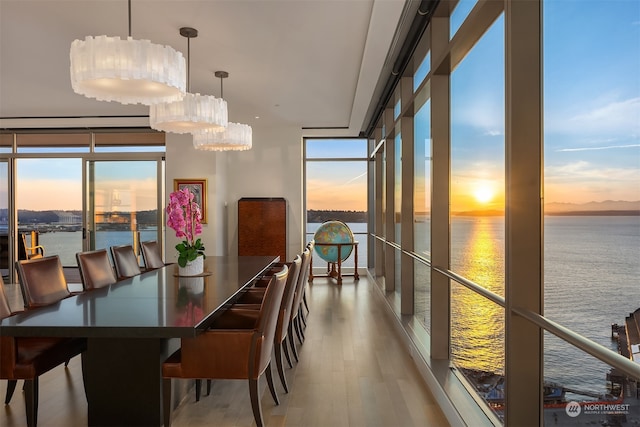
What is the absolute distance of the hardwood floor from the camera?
280 centimetres

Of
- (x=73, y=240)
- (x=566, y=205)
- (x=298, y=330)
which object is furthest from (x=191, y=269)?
(x=73, y=240)

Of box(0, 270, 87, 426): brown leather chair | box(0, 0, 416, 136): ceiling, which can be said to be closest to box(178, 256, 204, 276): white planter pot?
box(0, 270, 87, 426): brown leather chair

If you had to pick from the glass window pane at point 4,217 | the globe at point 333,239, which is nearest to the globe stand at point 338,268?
the globe at point 333,239

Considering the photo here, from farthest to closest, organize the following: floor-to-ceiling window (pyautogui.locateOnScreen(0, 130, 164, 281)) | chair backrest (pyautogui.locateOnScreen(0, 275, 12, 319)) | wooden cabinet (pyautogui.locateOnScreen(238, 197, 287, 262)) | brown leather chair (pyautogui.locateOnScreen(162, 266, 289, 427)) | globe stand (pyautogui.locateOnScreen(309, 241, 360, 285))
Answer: floor-to-ceiling window (pyautogui.locateOnScreen(0, 130, 164, 281)) → wooden cabinet (pyautogui.locateOnScreen(238, 197, 287, 262)) → globe stand (pyautogui.locateOnScreen(309, 241, 360, 285)) → chair backrest (pyautogui.locateOnScreen(0, 275, 12, 319)) → brown leather chair (pyautogui.locateOnScreen(162, 266, 289, 427))

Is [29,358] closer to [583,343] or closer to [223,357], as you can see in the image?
[223,357]

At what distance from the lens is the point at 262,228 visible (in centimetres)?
843

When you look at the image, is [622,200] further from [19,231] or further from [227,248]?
[19,231]

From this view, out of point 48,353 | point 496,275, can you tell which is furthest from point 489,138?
point 48,353

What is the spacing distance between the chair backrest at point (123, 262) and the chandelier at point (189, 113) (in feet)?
4.58

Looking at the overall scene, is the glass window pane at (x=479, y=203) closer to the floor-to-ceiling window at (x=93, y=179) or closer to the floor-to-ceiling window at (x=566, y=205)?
the floor-to-ceiling window at (x=566, y=205)

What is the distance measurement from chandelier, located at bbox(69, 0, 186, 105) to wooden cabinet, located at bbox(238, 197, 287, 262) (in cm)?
543

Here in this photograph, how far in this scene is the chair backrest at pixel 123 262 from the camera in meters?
4.53

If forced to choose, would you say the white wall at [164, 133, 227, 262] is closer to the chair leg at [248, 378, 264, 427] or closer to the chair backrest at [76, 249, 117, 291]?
the chair backrest at [76, 249, 117, 291]

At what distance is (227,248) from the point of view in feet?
28.5
